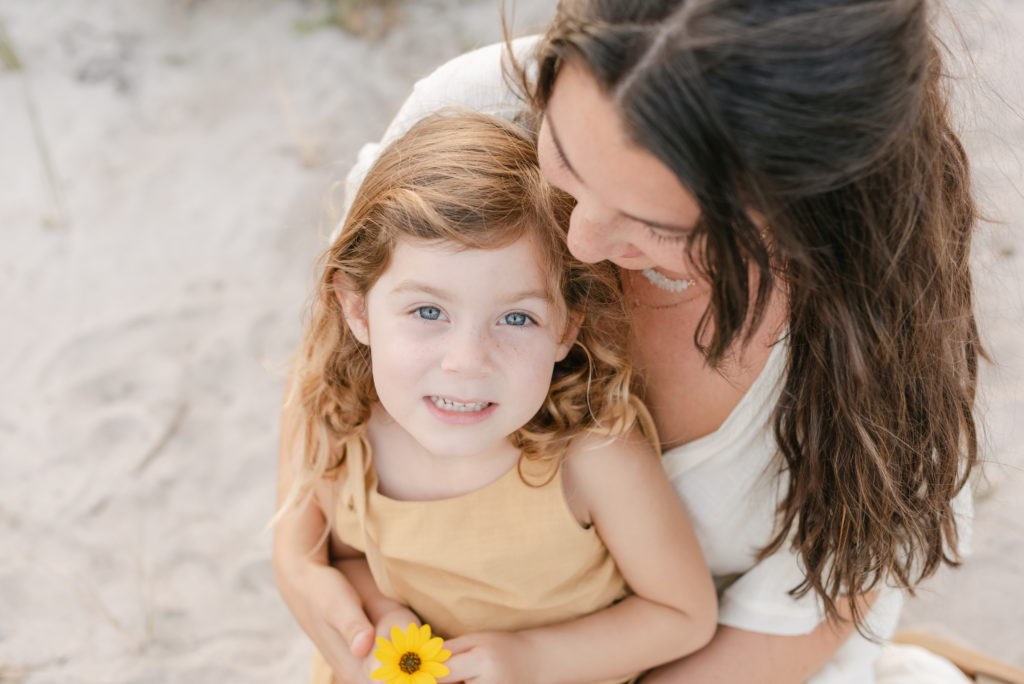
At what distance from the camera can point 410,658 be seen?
4.99ft

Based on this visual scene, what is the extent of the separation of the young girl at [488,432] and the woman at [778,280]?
4.8 inches

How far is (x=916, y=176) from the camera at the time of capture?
4.07 feet

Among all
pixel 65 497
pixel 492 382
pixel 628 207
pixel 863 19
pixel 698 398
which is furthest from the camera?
pixel 65 497

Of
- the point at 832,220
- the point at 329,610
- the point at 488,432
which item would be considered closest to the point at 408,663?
the point at 329,610

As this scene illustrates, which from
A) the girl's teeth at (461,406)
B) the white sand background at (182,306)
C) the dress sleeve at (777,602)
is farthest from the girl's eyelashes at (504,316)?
the dress sleeve at (777,602)

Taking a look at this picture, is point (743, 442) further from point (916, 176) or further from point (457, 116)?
point (457, 116)

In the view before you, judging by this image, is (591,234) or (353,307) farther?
(353,307)

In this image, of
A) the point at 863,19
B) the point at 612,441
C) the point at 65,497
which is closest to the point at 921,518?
the point at 612,441

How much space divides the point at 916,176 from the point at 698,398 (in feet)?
1.88

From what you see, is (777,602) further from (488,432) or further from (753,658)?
(488,432)

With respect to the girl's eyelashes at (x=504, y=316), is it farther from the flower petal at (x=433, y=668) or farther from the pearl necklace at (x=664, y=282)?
the flower petal at (x=433, y=668)

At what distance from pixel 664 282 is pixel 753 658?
2.32 ft

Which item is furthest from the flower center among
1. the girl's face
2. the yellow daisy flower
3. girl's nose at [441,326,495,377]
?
girl's nose at [441,326,495,377]

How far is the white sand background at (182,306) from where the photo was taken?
2479 mm
